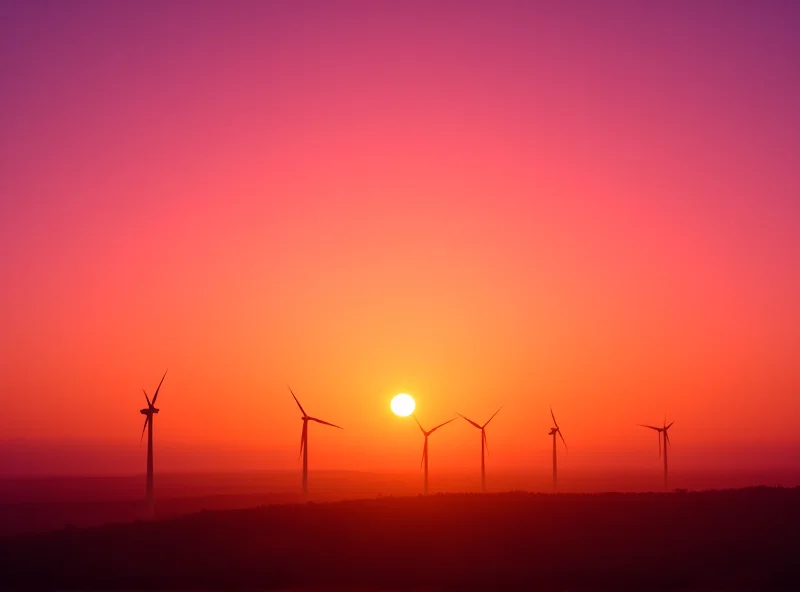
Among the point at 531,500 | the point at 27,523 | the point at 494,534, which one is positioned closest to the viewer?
the point at 494,534

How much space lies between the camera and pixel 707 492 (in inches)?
3558

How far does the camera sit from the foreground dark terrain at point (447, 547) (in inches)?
2832

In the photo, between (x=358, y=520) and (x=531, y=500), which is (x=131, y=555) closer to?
(x=358, y=520)

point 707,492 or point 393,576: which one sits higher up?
point 707,492

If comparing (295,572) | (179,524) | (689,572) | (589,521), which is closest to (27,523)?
(179,524)

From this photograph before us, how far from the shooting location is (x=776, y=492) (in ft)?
293

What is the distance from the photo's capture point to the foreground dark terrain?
71.9 m

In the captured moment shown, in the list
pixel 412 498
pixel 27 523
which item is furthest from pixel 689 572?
pixel 27 523

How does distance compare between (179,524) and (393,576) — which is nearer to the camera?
(393,576)

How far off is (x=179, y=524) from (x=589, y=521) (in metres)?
Result: 40.0

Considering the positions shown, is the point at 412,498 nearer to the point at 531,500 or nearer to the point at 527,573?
the point at 531,500

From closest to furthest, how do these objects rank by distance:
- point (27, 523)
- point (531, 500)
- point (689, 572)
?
point (689, 572) < point (531, 500) < point (27, 523)

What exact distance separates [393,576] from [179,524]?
74.4 ft

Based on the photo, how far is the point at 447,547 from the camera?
77875mm
